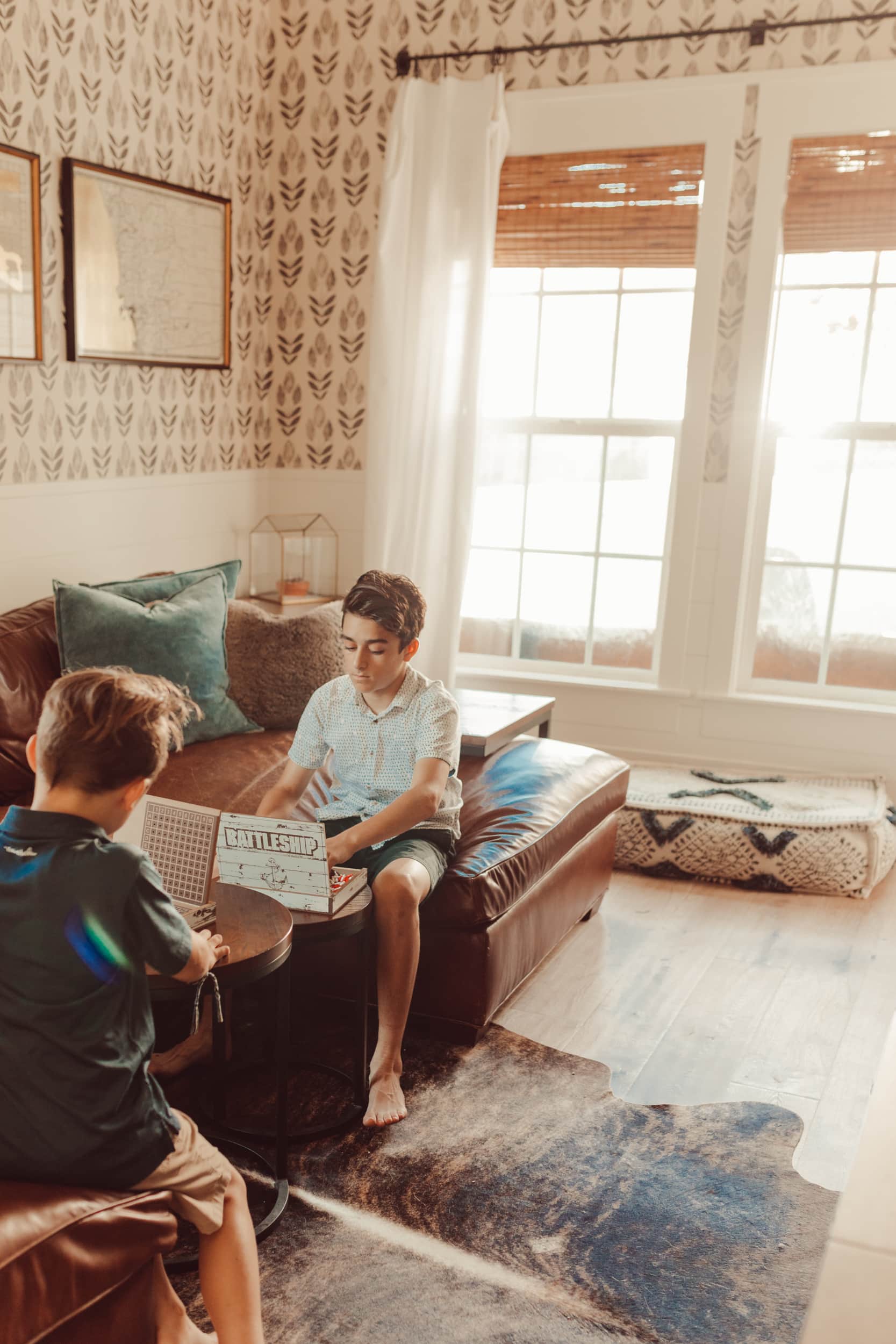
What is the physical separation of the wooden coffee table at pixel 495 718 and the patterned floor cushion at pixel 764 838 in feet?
1.47

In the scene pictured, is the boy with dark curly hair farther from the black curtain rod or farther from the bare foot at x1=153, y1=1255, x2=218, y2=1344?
the black curtain rod

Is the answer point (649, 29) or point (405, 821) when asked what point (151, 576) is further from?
point (649, 29)

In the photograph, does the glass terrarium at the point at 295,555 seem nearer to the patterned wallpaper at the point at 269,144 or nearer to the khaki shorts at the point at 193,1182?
the patterned wallpaper at the point at 269,144

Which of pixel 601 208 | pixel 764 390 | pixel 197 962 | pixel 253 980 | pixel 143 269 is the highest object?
pixel 601 208

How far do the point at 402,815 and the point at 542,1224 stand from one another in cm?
82

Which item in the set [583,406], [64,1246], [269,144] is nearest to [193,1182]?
[64,1246]

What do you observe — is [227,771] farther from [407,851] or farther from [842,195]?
[842,195]

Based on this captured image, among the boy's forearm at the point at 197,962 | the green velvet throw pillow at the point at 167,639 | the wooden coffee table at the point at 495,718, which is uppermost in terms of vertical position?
the green velvet throw pillow at the point at 167,639

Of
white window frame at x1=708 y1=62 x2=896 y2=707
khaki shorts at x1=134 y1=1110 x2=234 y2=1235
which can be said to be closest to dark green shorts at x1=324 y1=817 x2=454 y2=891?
khaki shorts at x1=134 y1=1110 x2=234 y2=1235

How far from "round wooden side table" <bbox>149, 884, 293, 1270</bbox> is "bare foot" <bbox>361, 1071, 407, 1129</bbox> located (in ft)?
0.58

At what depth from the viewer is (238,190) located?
4.37 m

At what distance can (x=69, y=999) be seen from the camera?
1.37 metres

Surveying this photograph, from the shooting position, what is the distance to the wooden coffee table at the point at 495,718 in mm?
3334

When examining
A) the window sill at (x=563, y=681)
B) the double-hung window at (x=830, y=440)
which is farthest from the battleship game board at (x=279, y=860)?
the double-hung window at (x=830, y=440)
